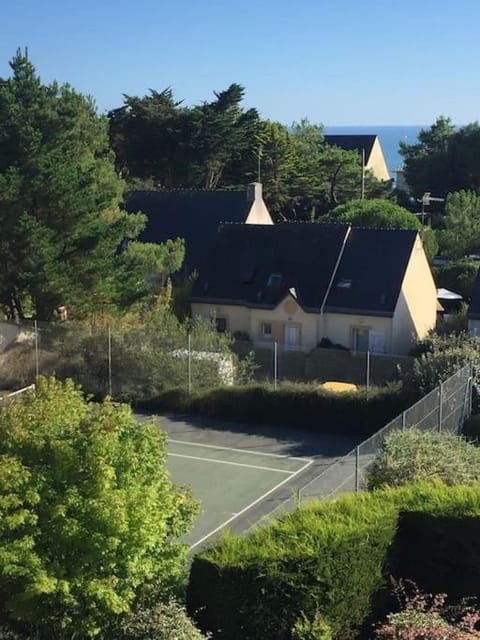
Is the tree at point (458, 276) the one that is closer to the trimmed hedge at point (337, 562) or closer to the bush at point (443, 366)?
the bush at point (443, 366)

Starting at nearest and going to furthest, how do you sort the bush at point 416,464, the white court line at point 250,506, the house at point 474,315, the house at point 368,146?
1. the bush at point 416,464
2. the white court line at point 250,506
3. the house at point 474,315
4. the house at point 368,146

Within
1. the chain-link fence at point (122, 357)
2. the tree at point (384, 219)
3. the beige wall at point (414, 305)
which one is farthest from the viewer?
the tree at point (384, 219)

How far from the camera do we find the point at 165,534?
1116cm

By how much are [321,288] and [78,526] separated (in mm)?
25231

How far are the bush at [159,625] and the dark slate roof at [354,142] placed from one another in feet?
267

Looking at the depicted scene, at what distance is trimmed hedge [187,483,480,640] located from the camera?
10.7 m

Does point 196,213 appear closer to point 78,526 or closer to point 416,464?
point 416,464

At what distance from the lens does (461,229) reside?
50.1 m

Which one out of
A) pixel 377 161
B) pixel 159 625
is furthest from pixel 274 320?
pixel 377 161

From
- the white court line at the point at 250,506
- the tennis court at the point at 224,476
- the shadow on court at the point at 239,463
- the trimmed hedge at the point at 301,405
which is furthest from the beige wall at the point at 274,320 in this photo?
the white court line at the point at 250,506

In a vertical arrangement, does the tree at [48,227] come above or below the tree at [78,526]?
above

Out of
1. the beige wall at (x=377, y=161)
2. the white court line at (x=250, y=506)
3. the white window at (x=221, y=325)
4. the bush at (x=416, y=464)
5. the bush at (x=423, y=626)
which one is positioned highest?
the beige wall at (x=377, y=161)

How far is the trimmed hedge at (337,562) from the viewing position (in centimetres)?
1072

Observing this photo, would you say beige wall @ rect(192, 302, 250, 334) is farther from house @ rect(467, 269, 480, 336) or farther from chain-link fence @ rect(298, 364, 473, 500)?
chain-link fence @ rect(298, 364, 473, 500)
